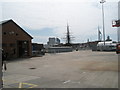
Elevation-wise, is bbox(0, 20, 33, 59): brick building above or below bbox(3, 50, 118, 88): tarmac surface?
above

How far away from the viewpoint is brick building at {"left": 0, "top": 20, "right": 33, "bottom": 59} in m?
27.9

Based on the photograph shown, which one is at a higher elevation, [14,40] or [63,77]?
[14,40]

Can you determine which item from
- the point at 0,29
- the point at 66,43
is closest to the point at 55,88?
the point at 0,29

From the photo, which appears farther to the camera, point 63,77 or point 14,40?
point 14,40

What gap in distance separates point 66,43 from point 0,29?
242ft

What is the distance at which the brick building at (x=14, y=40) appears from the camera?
2786 centimetres

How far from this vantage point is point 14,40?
30.0 metres

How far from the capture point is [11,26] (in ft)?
97.0

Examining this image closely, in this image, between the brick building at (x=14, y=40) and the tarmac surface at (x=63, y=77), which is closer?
the tarmac surface at (x=63, y=77)

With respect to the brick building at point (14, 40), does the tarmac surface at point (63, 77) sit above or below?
below

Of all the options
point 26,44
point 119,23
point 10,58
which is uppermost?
point 119,23

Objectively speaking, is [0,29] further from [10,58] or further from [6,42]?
[10,58]

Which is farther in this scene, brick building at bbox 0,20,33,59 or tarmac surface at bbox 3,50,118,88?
brick building at bbox 0,20,33,59

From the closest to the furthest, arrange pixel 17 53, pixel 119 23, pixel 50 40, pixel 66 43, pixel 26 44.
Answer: pixel 17 53, pixel 26 44, pixel 119 23, pixel 66 43, pixel 50 40
